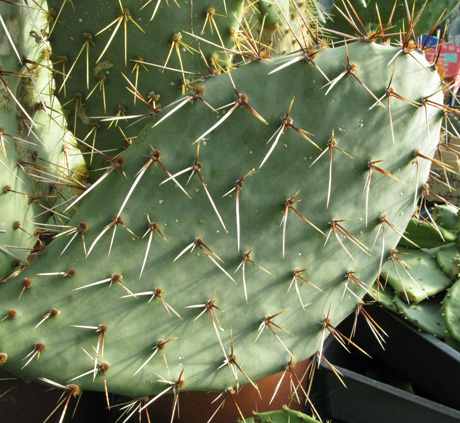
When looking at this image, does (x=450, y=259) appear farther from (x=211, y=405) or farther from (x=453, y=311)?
(x=211, y=405)

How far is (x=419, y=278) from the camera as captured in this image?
1595mm

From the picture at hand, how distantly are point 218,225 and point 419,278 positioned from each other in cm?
105

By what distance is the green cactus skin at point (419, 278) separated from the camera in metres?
1.51

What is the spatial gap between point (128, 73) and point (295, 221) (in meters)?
0.40

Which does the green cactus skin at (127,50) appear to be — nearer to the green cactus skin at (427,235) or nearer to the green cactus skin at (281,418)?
the green cactus skin at (281,418)

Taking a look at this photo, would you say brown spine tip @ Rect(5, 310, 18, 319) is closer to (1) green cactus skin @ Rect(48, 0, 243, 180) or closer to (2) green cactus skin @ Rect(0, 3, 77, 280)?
(2) green cactus skin @ Rect(0, 3, 77, 280)

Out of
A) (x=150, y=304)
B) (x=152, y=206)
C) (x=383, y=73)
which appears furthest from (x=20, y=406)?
(x=383, y=73)

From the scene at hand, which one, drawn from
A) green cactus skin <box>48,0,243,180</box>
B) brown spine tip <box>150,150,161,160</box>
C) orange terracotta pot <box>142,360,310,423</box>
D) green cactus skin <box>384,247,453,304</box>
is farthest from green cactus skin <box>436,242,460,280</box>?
brown spine tip <box>150,150,161,160</box>

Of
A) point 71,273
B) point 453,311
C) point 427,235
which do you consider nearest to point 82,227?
point 71,273

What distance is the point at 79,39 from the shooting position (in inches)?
34.5

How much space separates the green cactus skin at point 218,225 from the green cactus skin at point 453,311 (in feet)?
2.56

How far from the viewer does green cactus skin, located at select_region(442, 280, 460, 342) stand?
1417 millimetres

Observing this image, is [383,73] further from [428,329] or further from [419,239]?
[419,239]

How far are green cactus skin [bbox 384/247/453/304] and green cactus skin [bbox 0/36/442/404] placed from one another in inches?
30.9
